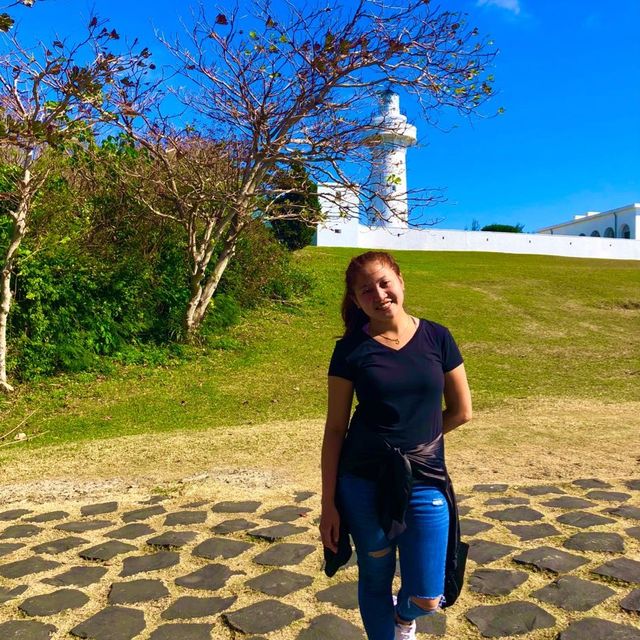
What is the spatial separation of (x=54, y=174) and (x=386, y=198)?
19.0 feet

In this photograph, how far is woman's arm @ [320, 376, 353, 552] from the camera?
2084 mm

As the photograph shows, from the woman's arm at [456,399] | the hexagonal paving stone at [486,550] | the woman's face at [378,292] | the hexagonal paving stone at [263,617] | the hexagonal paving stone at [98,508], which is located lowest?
the hexagonal paving stone at [98,508]

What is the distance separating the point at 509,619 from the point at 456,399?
136 cm

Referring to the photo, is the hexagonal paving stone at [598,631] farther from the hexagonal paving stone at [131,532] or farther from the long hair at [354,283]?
the hexagonal paving stone at [131,532]

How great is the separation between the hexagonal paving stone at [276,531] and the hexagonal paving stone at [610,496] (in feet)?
7.64

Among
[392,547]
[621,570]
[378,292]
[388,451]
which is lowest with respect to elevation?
[621,570]

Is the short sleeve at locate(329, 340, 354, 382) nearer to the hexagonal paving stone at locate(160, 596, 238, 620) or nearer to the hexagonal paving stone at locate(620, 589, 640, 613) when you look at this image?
the hexagonal paving stone at locate(160, 596, 238, 620)

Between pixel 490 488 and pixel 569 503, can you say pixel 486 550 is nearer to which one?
pixel 569 503

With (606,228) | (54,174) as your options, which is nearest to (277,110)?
(54,174)

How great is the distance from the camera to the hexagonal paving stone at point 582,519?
13.6ft

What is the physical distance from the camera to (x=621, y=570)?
337cm

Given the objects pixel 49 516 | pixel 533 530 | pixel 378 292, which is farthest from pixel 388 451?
pixel 49 516

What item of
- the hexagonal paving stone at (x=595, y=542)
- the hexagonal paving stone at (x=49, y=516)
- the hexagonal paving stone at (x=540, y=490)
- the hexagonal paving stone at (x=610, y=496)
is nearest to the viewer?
the hexagonal paving stone at (x=595, y=542)

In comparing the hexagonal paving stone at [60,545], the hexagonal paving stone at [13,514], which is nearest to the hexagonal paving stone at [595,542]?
the hexagonal paving stone at [60,545]
